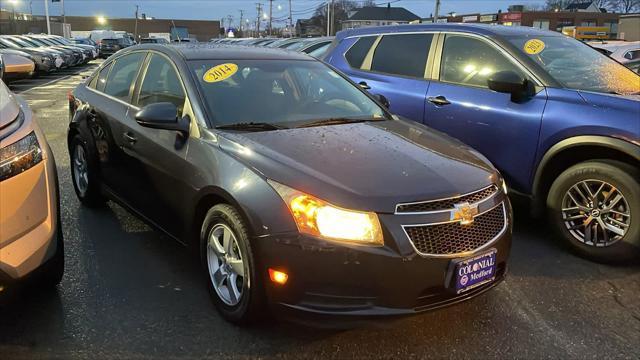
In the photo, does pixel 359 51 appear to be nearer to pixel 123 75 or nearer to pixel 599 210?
pixel 123 75

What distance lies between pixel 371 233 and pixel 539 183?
2.31 m

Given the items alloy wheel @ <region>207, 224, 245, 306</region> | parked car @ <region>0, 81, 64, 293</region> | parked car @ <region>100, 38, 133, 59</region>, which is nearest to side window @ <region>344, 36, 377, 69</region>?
alloy wheel @ <region>207, 224, 245, 306</region>

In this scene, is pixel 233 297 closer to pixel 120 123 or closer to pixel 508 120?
pixel 120 123

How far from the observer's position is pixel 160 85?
154 inches

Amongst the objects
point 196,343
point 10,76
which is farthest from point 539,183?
point 10,76

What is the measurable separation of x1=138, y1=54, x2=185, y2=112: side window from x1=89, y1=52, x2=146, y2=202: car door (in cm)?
20

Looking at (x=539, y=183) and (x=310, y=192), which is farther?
(x=539, y=183)

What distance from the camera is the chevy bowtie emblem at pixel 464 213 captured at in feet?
8.91

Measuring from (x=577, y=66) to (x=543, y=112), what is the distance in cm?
86

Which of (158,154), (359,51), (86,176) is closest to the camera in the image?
(158,154)

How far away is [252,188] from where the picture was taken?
2.76m

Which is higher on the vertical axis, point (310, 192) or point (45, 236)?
point (310, 192)

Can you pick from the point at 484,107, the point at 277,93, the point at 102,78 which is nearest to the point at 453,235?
the point at 277,93

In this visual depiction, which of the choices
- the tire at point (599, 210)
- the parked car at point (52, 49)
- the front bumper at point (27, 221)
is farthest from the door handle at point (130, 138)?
the parked car at point (52, 49)
